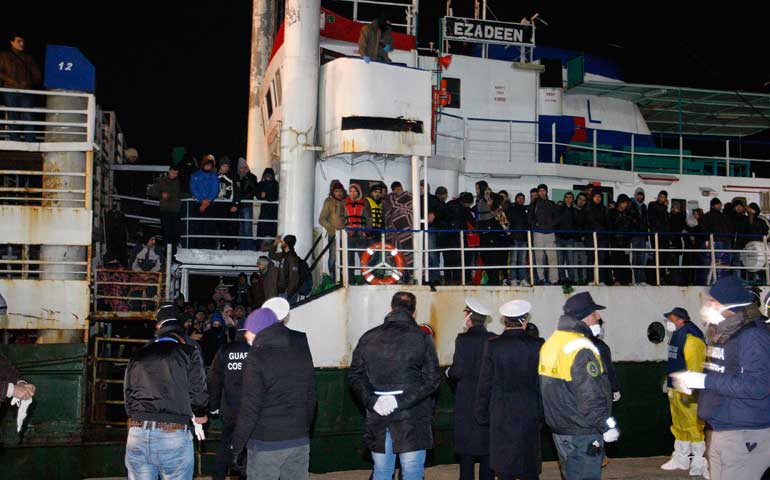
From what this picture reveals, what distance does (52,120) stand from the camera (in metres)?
12.4

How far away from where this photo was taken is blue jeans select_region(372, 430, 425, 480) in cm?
662

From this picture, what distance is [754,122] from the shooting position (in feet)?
69.1

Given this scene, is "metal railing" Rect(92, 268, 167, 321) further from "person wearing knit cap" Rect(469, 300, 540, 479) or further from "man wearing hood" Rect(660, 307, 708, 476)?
"man wearing hood" Rect(660, 307, 708, 476)

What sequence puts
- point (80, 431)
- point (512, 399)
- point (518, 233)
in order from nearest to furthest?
1. point (512, 399)
2. point (80, 431)
3. point (518, 233)

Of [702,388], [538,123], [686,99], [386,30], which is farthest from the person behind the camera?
[686,99]

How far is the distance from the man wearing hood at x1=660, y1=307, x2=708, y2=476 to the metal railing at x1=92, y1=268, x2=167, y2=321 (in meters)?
7.67

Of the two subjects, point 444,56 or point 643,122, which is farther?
point 643,122

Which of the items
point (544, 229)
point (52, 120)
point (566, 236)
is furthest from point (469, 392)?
point (52, 120)

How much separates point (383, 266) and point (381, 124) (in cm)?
295

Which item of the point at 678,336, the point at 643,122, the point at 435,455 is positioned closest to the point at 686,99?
the point at 643,122

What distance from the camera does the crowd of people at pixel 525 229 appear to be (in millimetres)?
13055

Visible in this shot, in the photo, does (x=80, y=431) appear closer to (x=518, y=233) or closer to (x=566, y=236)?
(x=518, y=233)

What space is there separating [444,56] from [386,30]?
10.2 feet

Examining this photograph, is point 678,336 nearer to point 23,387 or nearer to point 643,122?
point 23,387
